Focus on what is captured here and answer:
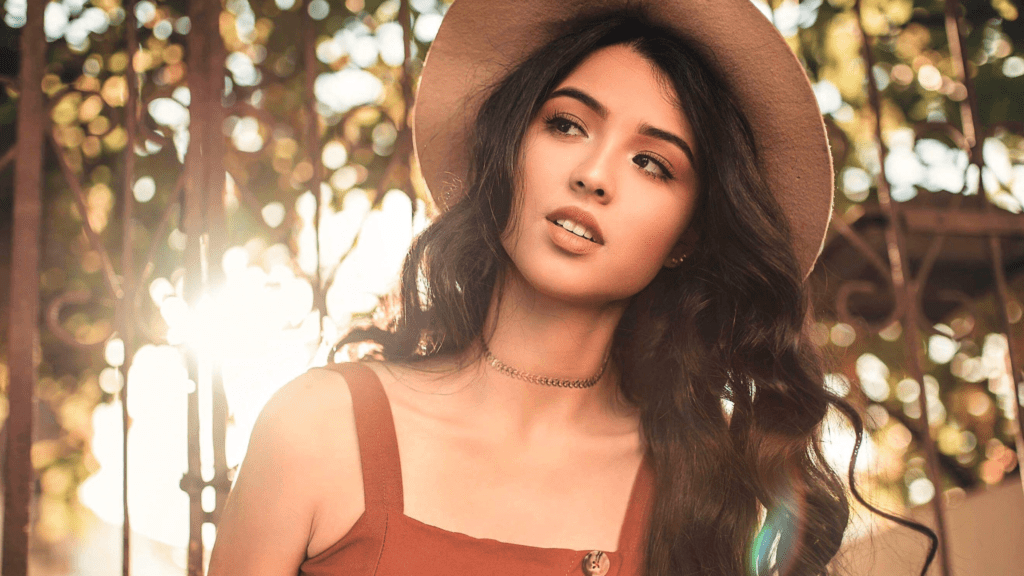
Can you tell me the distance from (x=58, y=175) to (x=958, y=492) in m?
4.13

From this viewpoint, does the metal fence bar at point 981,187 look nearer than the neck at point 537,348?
No

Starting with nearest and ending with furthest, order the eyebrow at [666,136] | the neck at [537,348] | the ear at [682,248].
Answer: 1. the eyebrow at [666,136]
2. the neck at [537,348]
3. the ear at [682,248]

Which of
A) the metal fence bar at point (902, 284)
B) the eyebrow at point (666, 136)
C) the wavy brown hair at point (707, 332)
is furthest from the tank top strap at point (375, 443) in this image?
the metal fence bar at point (902, 284)

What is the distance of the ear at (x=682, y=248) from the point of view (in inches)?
71.2

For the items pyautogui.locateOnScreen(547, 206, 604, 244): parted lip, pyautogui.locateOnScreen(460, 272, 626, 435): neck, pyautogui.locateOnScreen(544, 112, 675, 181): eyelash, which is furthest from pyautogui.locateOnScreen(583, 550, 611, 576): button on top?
pyautogui.locateOnScreen(544, 112, 675, 181): eyelash

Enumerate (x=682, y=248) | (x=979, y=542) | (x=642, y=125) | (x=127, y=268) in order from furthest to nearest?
(x=979, y=542) < (x=127, y=268) < (x=682, y=248) < (x=642, y=125)

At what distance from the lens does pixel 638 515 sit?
66.2 inches

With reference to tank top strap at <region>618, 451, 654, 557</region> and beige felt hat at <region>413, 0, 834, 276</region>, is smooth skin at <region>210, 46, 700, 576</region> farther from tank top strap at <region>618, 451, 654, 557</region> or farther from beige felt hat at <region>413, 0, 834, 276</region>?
beige felt hat at <region>413, 0, 834, 276</region>

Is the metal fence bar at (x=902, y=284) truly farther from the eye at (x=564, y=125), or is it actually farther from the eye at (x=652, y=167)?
the eye at (x=564, y=125)

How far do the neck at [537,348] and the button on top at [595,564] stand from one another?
11.1 inches

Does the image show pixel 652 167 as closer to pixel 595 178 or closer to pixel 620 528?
pixel 595 178

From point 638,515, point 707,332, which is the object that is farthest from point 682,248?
point 638,515

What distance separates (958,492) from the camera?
157 inches

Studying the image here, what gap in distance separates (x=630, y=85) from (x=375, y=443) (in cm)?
85
